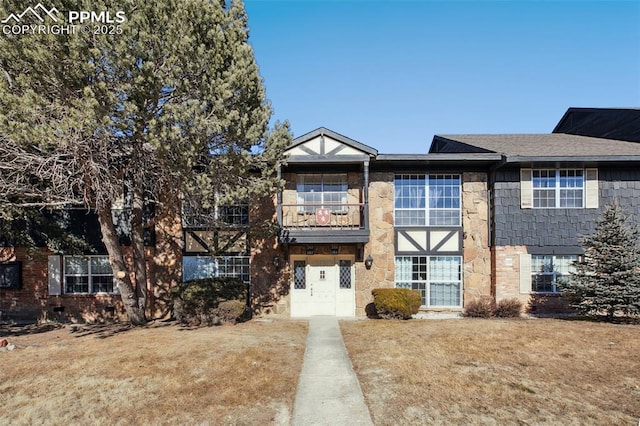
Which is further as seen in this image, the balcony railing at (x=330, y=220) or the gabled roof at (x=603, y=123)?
the gabled roof at (x=603, y=123)

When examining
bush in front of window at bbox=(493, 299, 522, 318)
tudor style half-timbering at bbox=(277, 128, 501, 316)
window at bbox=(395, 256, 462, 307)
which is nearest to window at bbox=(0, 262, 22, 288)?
tudor style half-timbering at bbox=(277, 128, 501, 316)

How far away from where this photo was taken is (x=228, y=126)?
9023 millimetres

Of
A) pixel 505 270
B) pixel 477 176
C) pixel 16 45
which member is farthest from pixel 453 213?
pixel 16 45

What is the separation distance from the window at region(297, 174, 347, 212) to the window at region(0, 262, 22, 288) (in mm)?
11060

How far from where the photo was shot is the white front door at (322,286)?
13.2 metres

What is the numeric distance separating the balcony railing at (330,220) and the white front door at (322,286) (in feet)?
4.23

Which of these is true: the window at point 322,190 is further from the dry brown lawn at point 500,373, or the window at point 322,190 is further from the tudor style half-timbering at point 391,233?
the dry brown lawn at point 500,373

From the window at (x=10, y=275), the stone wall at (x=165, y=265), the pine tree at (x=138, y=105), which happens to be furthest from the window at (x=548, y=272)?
the window at (x=10, y=275)

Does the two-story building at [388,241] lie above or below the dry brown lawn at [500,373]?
above

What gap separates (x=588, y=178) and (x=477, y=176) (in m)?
3.91

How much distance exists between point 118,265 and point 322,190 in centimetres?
749

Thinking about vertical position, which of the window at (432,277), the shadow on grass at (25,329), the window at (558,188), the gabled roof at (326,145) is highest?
the gabled roof at (326,145)

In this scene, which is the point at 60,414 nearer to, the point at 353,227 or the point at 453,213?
the point at 353,227

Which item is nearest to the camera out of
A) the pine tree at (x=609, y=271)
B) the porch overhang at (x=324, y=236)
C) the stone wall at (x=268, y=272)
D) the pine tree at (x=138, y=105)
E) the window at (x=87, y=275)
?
the pine tree at (x=138, y=105)
